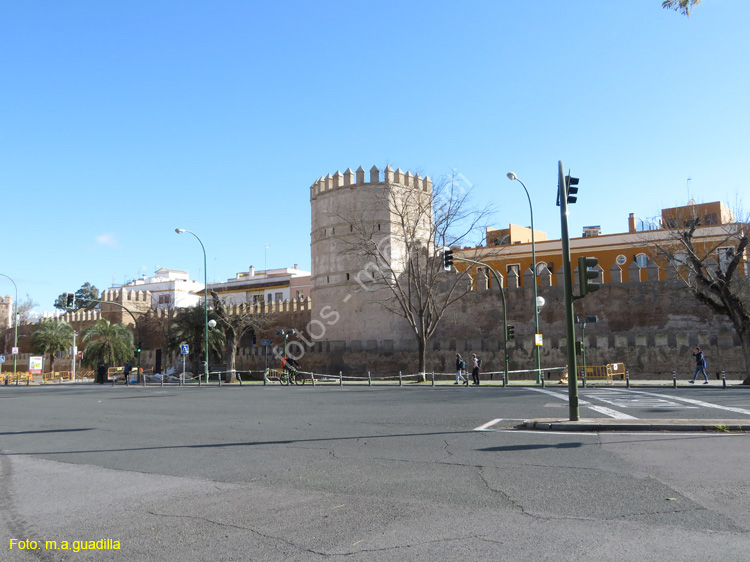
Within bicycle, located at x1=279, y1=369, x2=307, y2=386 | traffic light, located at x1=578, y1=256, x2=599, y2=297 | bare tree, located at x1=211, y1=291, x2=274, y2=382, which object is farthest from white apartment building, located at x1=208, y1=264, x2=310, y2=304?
traffic light, located at x1=578, y1=256, x2=599, y2=297

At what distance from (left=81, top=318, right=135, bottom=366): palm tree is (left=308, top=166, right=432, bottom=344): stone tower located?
1924 cm

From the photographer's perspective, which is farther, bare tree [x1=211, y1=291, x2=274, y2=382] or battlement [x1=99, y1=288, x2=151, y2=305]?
battlement [x1=99, y1=288, x2=151, y2=305]

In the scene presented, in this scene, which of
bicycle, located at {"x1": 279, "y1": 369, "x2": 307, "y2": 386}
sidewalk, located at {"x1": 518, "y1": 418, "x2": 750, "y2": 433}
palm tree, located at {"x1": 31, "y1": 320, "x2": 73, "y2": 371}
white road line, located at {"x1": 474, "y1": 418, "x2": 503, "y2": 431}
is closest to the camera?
sidewalk, located at {"x1": 518, "y1": 418, "x2": 750, "y2": 433}

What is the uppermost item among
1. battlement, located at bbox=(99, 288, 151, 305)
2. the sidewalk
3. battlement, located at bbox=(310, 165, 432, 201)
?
battlement, located at bbox=(310, 165, 432, 201)

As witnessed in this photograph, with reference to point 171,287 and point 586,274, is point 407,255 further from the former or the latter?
point 171,287

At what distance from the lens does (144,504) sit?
6547mm

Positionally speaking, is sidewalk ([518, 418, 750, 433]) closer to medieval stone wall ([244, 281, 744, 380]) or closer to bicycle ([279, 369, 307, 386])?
medieval stone wall ([244, 281, 744, 380])

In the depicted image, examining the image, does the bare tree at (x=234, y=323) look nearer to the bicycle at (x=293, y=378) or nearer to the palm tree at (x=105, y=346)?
the bicycle at (x=293, y=378)

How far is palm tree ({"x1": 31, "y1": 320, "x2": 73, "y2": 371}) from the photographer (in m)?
56.4

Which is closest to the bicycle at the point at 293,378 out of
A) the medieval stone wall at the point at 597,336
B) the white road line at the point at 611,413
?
the medieval stone wall at the point at 597,336

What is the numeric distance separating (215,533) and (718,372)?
1179 inches

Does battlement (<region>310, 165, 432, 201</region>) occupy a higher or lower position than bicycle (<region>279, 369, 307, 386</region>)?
higher

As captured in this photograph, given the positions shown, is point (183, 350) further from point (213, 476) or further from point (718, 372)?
point (213, 476)

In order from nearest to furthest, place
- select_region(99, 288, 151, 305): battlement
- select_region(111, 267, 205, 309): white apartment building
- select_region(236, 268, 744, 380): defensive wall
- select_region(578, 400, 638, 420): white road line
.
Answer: select_region(578, 400, 638, 420): white road line, select_region(236, 268, 744, 380): defensive wall, select_region(99, 288, 151, 305): battlement, select_region(111, 267, 205, 309): white apartment building
